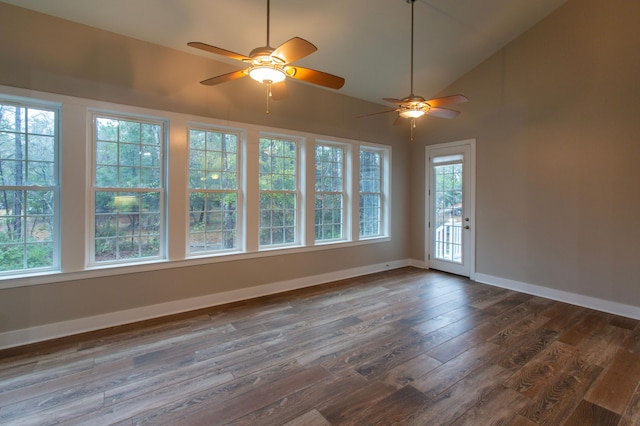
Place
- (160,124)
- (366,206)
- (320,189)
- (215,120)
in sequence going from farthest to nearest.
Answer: (366,206) < (320,189) < (215,120) < (160,124)

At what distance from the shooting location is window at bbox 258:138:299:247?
175 inches

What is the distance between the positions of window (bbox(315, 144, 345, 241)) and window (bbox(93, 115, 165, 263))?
233 centimetres

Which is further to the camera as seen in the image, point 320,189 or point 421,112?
point 320,189

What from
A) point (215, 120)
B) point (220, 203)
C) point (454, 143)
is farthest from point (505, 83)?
point (220, 203)

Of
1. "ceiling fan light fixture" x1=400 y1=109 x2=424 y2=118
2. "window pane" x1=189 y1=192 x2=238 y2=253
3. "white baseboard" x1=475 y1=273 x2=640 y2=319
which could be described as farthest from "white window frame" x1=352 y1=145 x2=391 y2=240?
"window pane" x1=189 y1=192 x2=238 y2=253

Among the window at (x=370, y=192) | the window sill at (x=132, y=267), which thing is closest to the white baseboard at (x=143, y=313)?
the window sill at (x=132, y=267)

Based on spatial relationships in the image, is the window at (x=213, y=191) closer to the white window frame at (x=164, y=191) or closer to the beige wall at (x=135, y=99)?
the white window frame at (x=164, y=191)

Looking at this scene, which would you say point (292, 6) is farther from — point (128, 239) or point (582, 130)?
point (582, 130)

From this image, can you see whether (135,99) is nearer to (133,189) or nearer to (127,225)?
(133,189)

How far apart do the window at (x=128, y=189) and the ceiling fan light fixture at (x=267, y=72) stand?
186 centimetres

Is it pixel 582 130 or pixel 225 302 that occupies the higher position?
pixel 582 130

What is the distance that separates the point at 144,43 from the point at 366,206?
4.05 m

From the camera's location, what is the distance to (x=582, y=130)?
397 centimetres

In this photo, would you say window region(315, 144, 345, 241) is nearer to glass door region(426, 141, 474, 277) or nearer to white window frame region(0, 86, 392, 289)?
white window frame region(0, 86, 392, 289)
